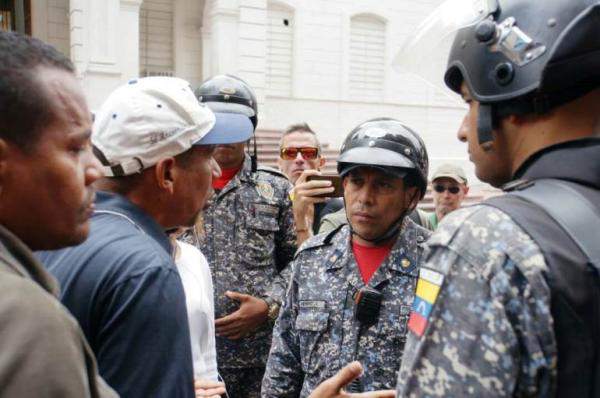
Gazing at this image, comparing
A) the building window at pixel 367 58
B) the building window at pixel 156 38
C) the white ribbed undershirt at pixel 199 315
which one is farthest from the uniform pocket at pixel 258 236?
the building window at pixel 367 58

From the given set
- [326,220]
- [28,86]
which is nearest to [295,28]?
→ [326,220]

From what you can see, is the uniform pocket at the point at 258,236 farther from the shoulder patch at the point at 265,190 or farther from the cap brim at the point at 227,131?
the cap brim at the point at 227,131

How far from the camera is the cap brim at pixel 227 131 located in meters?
1.95

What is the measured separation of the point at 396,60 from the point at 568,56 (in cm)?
80

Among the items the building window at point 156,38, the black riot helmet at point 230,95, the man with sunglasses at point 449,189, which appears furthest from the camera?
the building window at point 156,38

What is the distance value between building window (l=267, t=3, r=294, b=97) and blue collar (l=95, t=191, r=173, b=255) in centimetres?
1383

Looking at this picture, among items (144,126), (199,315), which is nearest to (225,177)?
(199,315)

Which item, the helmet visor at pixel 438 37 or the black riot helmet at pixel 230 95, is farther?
the black riot helmet at pixel 230 95

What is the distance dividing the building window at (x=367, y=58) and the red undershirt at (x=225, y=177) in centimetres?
1356

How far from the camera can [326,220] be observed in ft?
12.9

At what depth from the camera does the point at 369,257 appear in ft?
8.25

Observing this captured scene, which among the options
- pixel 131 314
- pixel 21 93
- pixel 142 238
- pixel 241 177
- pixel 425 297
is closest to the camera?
pixel 21 93

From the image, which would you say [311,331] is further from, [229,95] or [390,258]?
[229,95]

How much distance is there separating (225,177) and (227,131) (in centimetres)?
143
